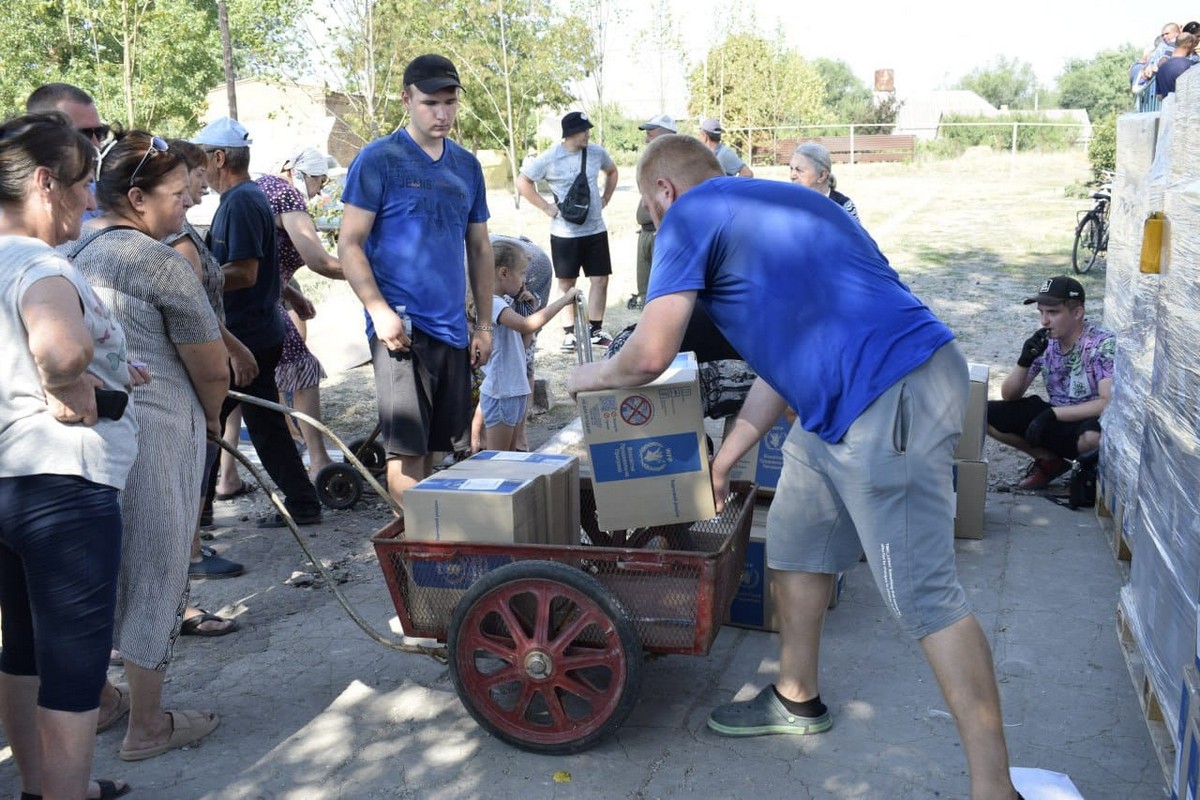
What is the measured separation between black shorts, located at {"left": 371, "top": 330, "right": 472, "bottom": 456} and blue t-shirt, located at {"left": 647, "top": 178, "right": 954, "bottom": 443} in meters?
1.87

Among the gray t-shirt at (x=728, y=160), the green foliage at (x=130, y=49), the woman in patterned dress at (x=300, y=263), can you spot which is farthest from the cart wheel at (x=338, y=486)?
the green foliage at (x=130, y=49)

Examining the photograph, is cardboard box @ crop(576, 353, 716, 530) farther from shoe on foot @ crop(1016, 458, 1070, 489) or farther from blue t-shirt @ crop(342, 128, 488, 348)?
shoe on foot @ crop(1016, 458, 1070, 489)

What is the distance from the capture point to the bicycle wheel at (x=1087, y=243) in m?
13.5

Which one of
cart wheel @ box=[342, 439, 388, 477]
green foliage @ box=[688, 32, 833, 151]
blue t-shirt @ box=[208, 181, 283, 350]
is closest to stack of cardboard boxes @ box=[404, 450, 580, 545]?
blue t-shirt @ box=[208, 181, 283, 350]

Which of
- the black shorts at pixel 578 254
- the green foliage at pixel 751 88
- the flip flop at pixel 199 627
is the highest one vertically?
the green foliage at pixel 751 88

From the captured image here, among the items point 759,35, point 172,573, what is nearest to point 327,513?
point 172,573

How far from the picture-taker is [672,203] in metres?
3.19

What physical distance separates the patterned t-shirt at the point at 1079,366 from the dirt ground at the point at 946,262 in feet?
1.96

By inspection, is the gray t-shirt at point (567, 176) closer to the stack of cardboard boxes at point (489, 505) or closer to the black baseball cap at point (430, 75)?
the black baseball cap at point (430, 75)

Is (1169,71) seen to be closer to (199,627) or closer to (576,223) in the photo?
(576,223)

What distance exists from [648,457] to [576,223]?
642cm

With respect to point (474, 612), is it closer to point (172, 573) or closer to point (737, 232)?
point (172, 573)

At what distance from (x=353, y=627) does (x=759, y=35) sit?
32.3 m

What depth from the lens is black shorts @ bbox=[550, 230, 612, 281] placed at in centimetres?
977
